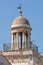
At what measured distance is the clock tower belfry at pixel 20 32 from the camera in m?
45.1

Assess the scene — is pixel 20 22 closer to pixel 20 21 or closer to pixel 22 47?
pixel 20 21

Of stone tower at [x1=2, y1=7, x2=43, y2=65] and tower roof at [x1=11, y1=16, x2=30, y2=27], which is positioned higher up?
tower roof at [x1=11, y1=16, x2=30, y2=27]

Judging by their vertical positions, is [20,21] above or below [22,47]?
above

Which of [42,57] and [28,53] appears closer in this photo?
[28,53]

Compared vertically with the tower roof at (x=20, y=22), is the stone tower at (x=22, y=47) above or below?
below

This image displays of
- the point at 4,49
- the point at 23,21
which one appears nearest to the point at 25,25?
the point at 23,21

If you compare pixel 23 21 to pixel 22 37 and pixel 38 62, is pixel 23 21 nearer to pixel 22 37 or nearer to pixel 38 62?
pixel 22 37

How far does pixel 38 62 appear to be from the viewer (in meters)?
45.9

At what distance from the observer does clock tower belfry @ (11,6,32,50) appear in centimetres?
4506

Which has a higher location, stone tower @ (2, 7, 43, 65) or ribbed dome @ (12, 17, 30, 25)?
ribbed dome @ (12, 17, 30, 25)

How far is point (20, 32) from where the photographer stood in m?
45.6

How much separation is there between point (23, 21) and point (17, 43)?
94.1 inches

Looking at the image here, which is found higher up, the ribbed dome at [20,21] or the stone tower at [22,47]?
the ribbed dome at [20,21]

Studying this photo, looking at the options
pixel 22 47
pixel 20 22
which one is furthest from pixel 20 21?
pixel 22 47
